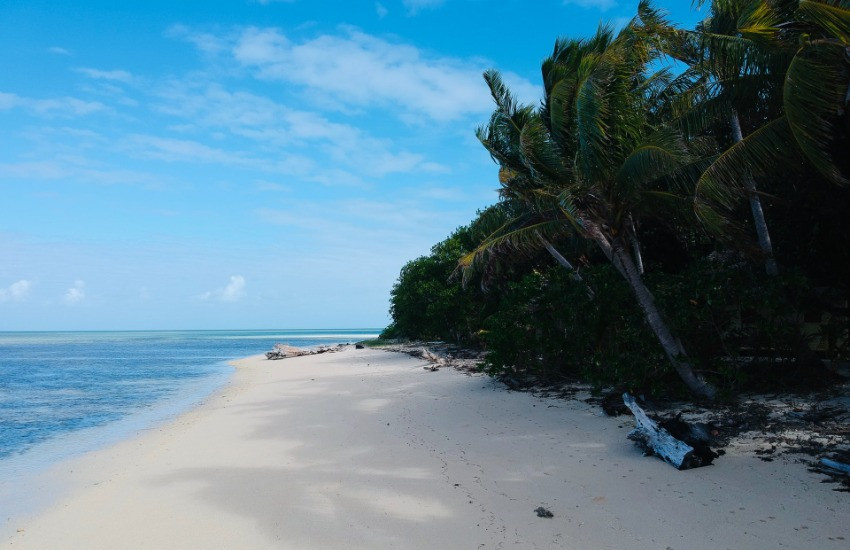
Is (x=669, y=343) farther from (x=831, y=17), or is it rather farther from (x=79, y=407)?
(x=79, y=407)

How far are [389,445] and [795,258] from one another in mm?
7864

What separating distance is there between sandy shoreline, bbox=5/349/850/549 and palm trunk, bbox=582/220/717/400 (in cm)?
147

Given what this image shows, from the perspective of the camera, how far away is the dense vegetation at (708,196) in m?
6.75

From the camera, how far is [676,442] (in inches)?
226

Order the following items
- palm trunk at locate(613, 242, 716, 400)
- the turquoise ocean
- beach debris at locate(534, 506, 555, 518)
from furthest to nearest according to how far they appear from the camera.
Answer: the turquoise ocean
palm trunk at locate(613, 242, 716, 400)
beach debris at locate(534, 506, 555, 518)

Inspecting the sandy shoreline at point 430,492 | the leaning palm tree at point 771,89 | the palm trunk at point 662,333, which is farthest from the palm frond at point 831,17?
the sandy shoreline at point 430,492

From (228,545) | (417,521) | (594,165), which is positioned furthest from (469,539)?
(594,165)

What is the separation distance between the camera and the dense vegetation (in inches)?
266

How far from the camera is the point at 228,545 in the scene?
4.37 meters

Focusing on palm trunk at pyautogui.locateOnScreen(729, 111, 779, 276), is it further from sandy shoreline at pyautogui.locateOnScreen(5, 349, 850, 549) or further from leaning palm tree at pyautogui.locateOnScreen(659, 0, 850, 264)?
sandy shoreline at pyautogui.locateOnScreen(5, 349, 850, 549)

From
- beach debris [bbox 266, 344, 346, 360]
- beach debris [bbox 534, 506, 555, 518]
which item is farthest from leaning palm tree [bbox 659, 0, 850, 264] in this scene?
beach debris [bbox 266, 344, 346, 360]

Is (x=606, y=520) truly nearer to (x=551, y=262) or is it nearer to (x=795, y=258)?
(x=795, y=258)

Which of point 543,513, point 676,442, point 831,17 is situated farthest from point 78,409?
point 831,17

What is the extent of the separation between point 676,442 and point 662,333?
114 inches
